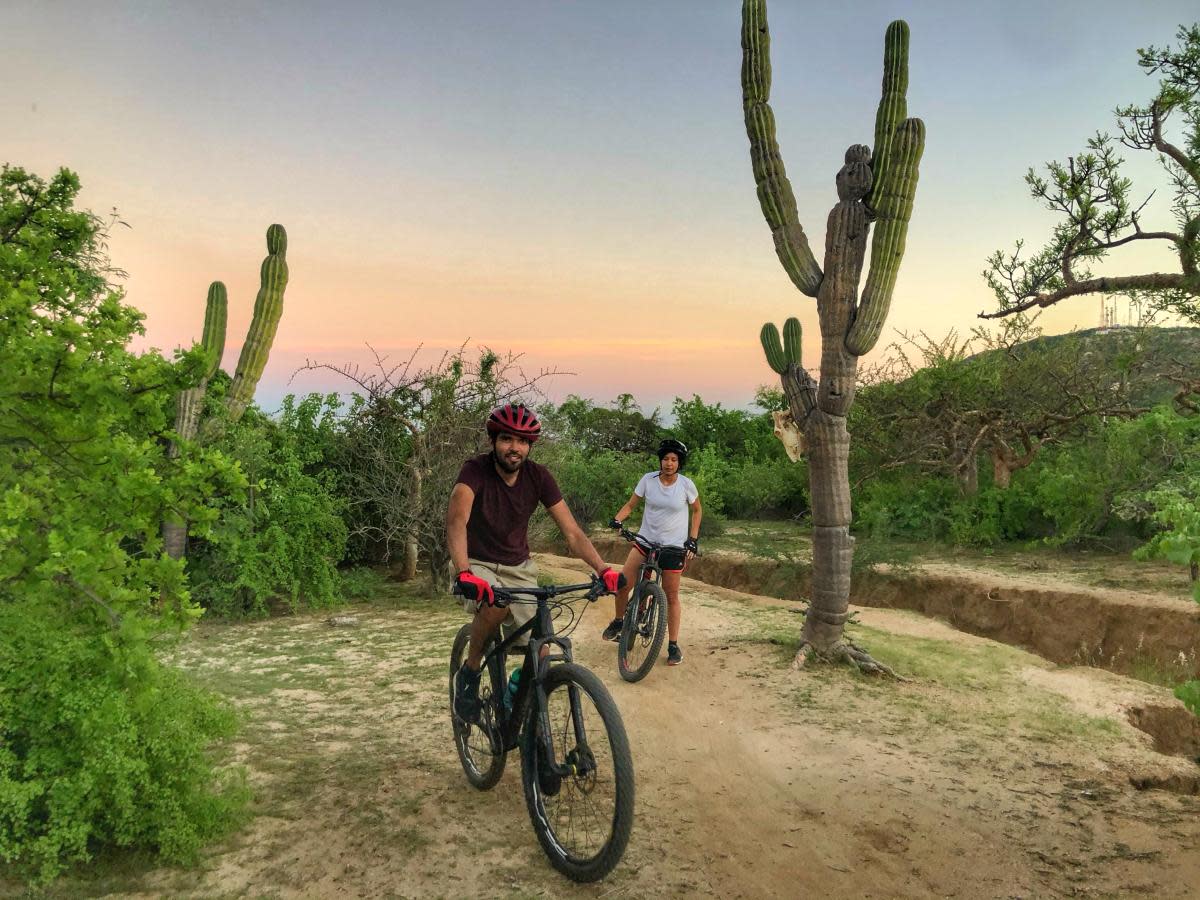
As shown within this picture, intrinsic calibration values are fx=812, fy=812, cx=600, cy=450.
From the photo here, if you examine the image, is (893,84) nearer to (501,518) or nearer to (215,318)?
(501,518)

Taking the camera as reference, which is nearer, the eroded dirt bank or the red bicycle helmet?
the red bicycle helmet

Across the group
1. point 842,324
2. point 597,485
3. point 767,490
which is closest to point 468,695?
point 842,324

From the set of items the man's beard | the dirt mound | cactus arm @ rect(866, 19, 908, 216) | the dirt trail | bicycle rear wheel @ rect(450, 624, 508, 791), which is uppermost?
cactus arm @ rect(866, 19, 908, 216)

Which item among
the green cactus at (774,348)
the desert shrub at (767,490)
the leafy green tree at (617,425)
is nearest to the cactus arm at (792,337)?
the green cactus at (774,348)

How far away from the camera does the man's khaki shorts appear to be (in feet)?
14.9

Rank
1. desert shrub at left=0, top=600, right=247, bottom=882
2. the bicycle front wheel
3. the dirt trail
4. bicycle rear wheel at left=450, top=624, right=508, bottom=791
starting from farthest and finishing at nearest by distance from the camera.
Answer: bicycle rear wheel at left=450, top=624, right=508, bottom=791 < the dirt trail < the bicycle front wheel < desert shrub at left=0, top=600, right=247, bottom=882

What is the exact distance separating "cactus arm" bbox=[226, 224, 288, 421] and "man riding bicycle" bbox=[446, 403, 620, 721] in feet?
31.8

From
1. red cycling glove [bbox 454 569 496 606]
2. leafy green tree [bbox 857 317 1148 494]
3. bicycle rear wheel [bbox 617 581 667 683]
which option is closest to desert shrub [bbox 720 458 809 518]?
leafy green tree [bbox 857 317 1148 494]

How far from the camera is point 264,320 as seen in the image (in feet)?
45.2

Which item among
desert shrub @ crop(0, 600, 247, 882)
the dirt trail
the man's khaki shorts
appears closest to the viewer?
desert shrub @ crop(0, 600, 247, 882)

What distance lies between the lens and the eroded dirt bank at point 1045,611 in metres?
10.9

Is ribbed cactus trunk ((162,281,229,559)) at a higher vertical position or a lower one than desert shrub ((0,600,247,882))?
higher

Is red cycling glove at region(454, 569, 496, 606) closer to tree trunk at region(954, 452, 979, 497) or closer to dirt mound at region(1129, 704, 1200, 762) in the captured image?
dirt mound at region(1129, 704, 1200, 762)

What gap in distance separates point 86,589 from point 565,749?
2.46 m
